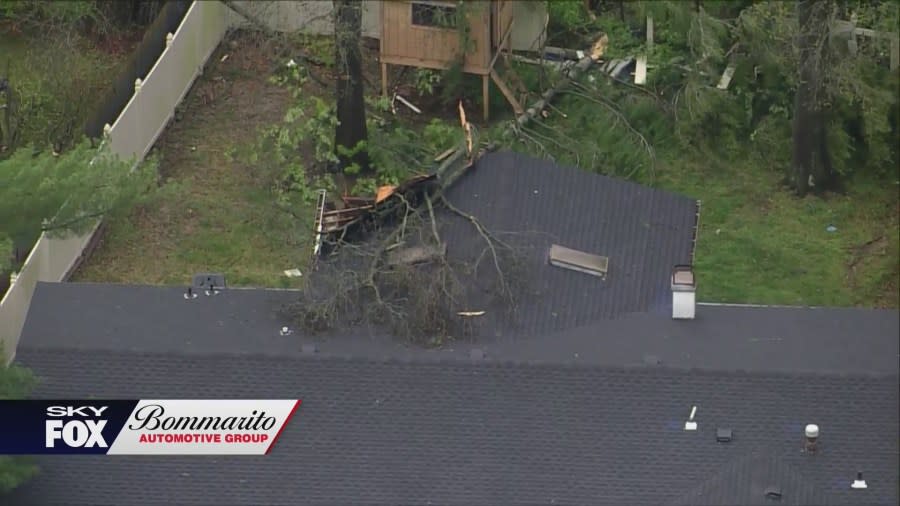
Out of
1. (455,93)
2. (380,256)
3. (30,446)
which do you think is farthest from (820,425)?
(455,93)

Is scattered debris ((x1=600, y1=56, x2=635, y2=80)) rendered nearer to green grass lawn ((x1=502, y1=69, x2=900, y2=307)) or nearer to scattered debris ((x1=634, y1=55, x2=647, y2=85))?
scattered debris ((x1=634, y1=55, x2=647, y2=85))

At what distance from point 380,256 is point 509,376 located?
270 centimetres

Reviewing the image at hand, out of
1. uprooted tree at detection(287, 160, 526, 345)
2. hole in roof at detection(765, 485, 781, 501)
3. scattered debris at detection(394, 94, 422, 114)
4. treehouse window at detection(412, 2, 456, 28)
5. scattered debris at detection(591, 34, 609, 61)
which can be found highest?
treehouse window at detection(412, 2, 456, 28)

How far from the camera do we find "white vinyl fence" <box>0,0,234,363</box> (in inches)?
1028

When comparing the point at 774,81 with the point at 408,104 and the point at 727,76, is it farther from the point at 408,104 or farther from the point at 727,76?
the point at 408,104

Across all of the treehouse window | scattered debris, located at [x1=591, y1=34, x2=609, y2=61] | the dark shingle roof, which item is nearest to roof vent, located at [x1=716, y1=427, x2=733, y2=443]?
the dark shingle roof

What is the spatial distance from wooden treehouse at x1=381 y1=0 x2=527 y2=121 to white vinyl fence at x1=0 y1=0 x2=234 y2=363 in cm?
296

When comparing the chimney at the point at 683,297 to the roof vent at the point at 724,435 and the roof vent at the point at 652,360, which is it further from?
the roof vent at the point at 724,435

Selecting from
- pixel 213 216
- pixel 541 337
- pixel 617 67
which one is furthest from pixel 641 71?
pixel 541 337

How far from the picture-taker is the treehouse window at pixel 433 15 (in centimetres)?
3153

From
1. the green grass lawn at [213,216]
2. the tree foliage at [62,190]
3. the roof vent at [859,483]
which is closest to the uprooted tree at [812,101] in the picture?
the green grass lawn at [213,216]

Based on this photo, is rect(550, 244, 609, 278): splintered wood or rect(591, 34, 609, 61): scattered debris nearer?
rect(550, 244, 609, 278): splintered wood

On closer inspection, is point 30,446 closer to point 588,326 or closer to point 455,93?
point 588,326

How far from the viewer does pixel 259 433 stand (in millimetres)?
20797
